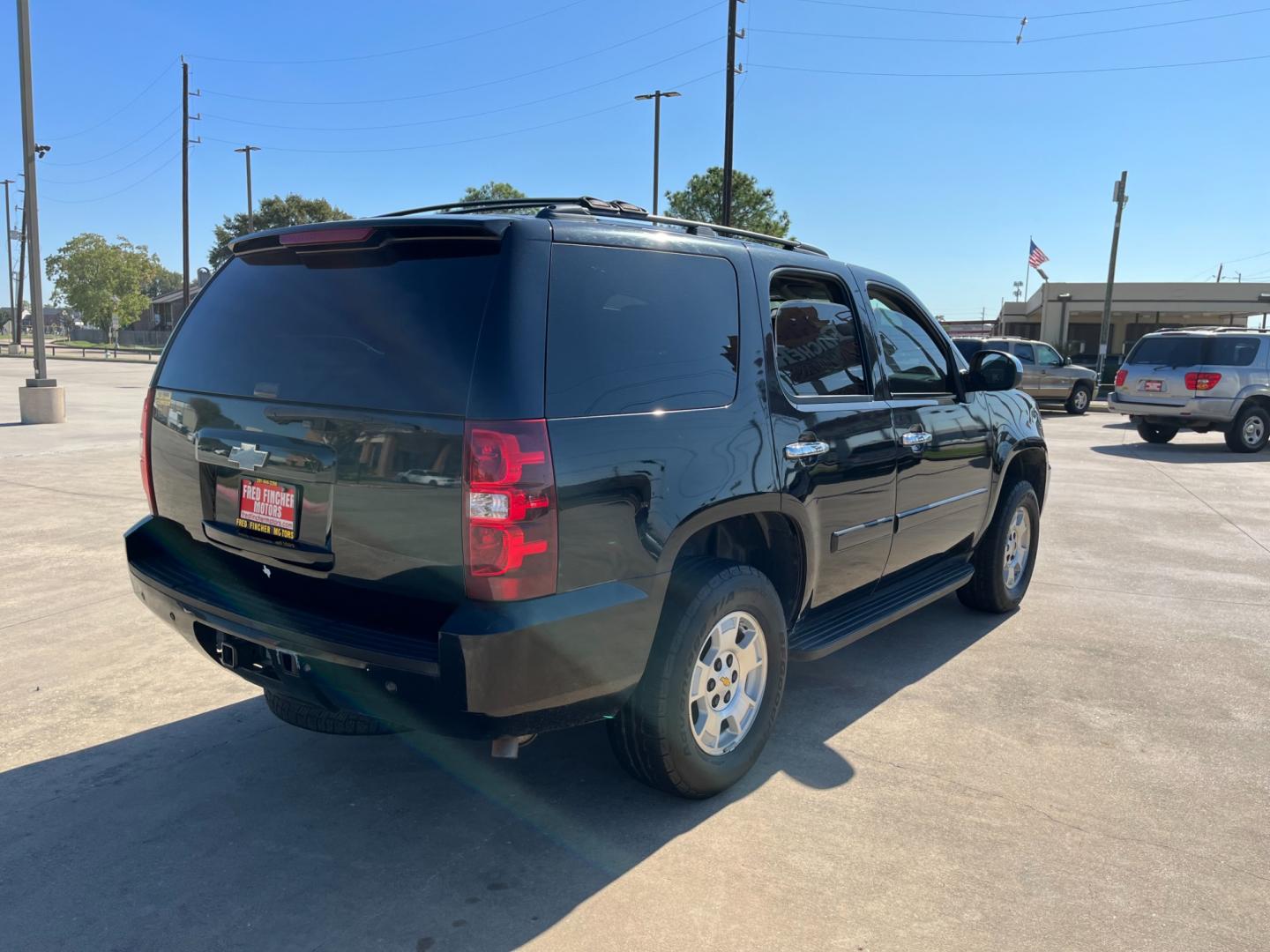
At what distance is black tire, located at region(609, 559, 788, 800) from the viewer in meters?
2.95

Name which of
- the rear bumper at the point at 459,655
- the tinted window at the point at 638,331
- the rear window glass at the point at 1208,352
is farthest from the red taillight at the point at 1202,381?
the rear bumper at the point at 459,655

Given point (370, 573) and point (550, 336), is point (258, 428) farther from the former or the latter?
point (550, 336)

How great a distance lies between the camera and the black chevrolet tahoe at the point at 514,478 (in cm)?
252

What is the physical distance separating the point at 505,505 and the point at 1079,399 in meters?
23.0

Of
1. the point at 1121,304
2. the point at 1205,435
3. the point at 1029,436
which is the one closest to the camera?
the point at 1029,436

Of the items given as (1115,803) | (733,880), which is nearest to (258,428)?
(733,880)

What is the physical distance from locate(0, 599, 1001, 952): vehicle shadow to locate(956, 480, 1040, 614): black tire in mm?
1768

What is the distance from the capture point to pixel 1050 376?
72.1ft

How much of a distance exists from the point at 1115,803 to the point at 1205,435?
1771cm

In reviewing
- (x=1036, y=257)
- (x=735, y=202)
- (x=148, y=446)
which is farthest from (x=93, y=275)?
(x=148, y=446)

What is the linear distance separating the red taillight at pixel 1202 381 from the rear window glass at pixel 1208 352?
→ 0.28 meters

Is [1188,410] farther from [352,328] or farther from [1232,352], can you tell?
[352,328]

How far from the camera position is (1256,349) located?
48.5 feet

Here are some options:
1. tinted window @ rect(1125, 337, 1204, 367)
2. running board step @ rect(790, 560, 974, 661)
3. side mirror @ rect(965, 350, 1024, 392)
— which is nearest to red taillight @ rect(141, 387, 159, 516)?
running board step @ rect(790, 560, 974, 661)
